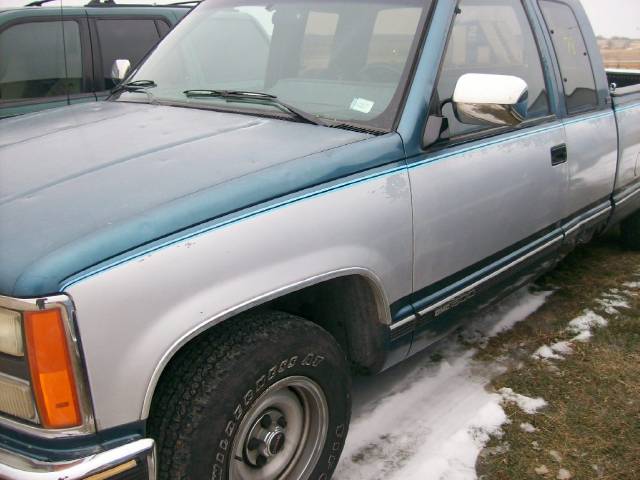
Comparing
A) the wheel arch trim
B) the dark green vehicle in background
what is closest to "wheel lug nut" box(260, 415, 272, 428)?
the wheel arch trim

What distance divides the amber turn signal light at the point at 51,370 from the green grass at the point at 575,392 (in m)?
1.56

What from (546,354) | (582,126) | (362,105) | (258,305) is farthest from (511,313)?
(258,305)

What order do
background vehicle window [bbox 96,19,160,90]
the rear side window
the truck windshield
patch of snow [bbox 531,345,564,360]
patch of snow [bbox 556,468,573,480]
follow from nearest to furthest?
patch of snow [bbox 556,468,573,480]
the truck windshield
patch of snow [bbox 531,345,564,360]
the rear side window
background vehicle window [bbox 96,19,160,90]

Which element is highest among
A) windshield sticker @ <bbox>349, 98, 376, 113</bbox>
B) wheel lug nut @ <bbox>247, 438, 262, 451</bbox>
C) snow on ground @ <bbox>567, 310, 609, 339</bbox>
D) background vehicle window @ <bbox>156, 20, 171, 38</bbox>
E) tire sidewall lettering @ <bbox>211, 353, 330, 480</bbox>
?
background vehicle window @ <bbox>156, 20, 171, 38</bbox>

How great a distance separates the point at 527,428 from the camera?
8.61 feet

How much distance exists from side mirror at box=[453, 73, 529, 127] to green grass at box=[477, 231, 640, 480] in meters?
1.28

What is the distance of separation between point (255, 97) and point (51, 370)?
1.46m

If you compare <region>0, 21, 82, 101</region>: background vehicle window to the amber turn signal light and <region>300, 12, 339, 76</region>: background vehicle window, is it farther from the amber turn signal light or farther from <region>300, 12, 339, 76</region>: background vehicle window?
the amber turn signal light

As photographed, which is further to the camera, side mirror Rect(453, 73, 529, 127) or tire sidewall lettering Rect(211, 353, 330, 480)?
side mirror Rect(453, 73, 529, 127)

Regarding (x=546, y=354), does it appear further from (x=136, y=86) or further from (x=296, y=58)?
(x=136, y=86)

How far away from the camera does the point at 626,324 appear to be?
11.7 feet

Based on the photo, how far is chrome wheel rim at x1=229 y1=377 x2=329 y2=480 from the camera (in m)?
1.91

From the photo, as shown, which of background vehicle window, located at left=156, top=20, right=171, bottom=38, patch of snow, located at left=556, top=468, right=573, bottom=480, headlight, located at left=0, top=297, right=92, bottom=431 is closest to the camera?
headlight, located at left=0, top=297, right=92, bottom=431

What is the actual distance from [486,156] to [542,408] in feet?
3.75
